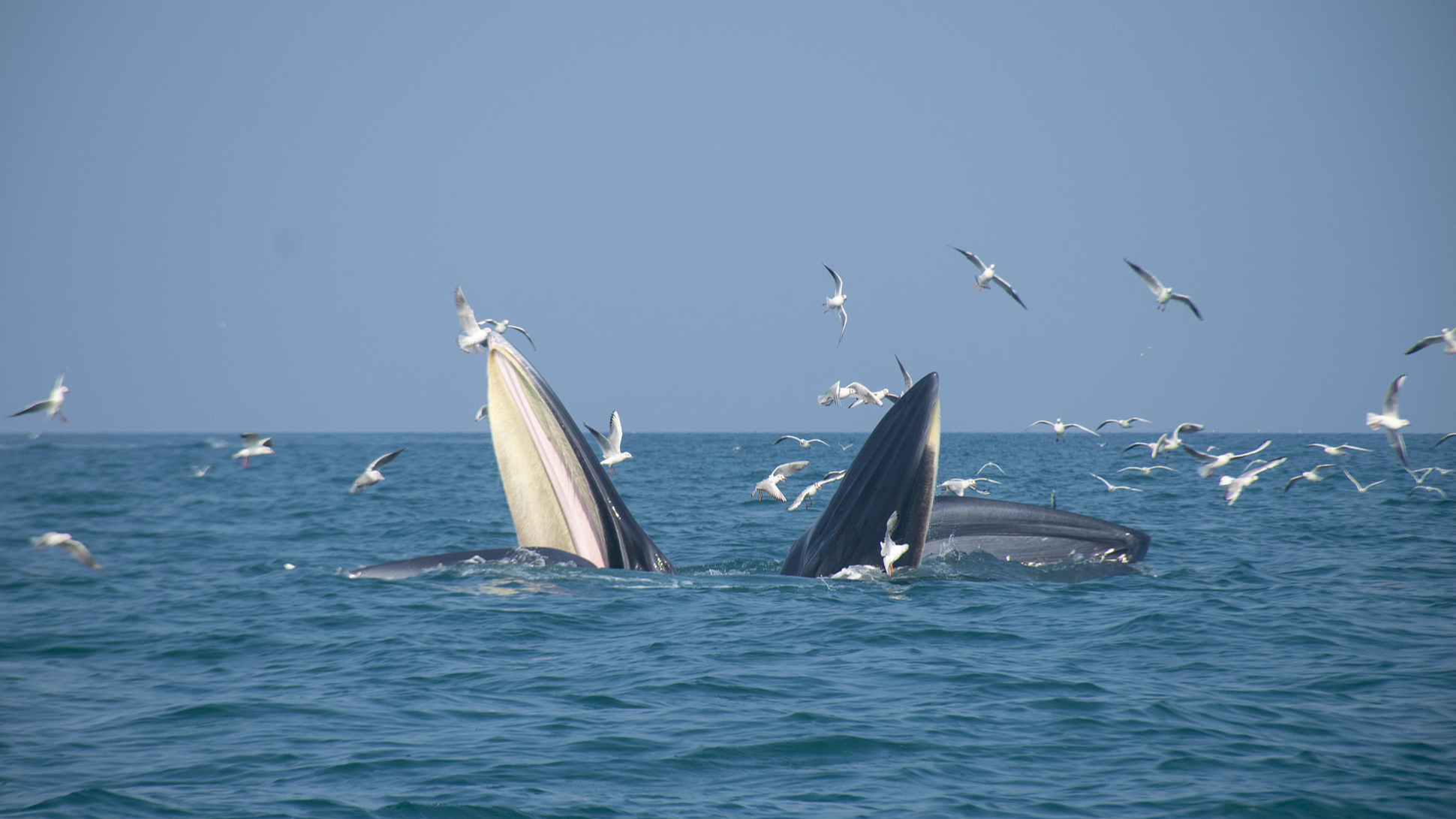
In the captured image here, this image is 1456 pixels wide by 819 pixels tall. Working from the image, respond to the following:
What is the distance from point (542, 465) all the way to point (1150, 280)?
35.8ft

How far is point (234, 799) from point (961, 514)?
634cm

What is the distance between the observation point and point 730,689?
24.6 ft

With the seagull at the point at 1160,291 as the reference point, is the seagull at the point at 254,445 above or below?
below

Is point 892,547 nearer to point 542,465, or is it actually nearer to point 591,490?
point 591,490

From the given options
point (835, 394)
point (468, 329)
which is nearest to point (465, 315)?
point (468, 329)

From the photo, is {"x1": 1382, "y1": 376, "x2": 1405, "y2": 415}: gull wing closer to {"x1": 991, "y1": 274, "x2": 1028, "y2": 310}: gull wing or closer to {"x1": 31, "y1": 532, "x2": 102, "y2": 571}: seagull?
{"x1": 991, "y1": 274, "x2": 1028, "y2": 310}: gull wing

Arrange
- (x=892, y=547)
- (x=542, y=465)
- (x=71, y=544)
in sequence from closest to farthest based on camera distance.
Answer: (x=542, y=465) < (x=892, y=547) < (x=71, y=544)

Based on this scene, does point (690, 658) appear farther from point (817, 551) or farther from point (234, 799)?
point (234, 799)

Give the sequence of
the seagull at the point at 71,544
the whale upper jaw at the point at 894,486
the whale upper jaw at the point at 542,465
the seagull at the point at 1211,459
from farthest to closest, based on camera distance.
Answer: the seagull at the point at 1211,459
the seagull at the point at 71,544
the whale upper jaw at the point at 894,486
the whale upper jaw at the point at 542,465

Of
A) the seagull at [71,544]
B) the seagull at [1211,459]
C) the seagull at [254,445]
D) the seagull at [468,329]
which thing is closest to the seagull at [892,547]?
the seagull at [468,329]

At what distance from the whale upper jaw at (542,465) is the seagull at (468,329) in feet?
9.20

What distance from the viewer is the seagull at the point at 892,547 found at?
7902 millimetres

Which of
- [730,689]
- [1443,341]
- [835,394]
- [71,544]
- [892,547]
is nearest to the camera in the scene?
[730,689]

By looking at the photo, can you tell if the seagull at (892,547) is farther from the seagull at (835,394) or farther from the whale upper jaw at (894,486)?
the seagull at (835,394)
